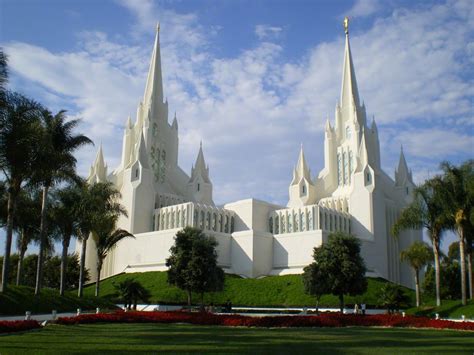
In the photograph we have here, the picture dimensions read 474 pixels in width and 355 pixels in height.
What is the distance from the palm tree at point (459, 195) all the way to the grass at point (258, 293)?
1006 cm

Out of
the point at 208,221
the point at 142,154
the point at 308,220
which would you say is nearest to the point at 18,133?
the point at 208,221

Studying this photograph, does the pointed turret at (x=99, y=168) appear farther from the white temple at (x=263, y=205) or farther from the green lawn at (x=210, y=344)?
the green lawn at (x=210, y=344)

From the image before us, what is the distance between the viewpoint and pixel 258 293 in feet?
128

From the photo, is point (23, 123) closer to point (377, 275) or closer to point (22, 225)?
point (22, 225)

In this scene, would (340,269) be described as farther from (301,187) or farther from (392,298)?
(301,187)

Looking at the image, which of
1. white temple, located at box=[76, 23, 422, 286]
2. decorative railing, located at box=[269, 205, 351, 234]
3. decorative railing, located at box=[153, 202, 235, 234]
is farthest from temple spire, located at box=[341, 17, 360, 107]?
decorative railing, located at box=[153, 202, 235, 234]

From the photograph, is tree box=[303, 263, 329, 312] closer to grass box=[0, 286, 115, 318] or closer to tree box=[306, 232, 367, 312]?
tree box=[306, 232, 367, 312]

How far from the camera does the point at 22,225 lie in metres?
31.2

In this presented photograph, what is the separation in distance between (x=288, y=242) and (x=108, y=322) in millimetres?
30709

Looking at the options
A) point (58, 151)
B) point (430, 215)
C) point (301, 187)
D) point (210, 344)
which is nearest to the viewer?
point (210, 344)

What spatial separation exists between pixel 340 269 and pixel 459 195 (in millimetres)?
7801

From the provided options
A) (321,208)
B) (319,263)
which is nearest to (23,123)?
(319,263)

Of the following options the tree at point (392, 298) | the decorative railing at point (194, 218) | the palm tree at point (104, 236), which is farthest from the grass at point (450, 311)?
the decorative railing at point (194, 218)

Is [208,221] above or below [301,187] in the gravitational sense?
below
